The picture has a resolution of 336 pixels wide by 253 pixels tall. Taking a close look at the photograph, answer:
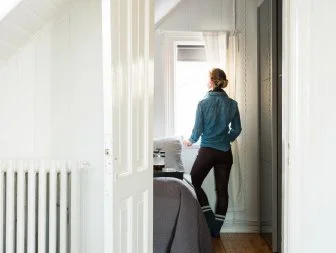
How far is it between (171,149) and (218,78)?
2.55 ft

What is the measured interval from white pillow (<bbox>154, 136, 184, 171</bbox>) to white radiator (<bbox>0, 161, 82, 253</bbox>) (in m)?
1.57

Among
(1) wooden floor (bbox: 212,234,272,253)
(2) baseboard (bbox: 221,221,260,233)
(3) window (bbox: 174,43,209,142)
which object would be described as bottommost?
(1) wooden floor (bbox: 212,234,272,253)

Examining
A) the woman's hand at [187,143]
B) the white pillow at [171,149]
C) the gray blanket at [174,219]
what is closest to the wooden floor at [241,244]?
the white pillow at [171,149]

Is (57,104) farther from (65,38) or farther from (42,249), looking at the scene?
(42,249)

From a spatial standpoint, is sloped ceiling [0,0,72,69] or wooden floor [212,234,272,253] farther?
wooden floor [212,234,272,253]

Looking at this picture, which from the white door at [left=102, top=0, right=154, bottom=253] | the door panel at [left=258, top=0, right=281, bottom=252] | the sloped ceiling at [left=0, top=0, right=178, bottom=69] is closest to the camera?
the white door at [left=102, top=0, right=154, bottom=253]

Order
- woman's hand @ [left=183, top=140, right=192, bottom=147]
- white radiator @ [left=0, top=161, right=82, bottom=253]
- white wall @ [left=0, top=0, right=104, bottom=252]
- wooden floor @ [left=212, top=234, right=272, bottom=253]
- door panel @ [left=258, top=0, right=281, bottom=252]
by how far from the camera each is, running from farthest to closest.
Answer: woman's hand @ [left=183, top=140, right=192, bottom=147]
wooden floor @ [left=212, top=234, right=272, bottom=253]
door panel @ [left=258, top=0, right=281, bottom=252]
white wall @ [left=0, top=0, right=104, bottom=252]
white radiator @ [left=0, top=161, right=82, bottom=253]

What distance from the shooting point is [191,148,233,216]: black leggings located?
3.84 meters

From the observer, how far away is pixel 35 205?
2359 mm

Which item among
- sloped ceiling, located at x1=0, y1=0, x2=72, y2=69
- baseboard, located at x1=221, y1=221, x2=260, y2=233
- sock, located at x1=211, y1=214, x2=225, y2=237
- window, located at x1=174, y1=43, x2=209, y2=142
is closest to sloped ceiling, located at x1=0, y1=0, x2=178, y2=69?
sloped ceiling, located at x1=0, y1=0, x2=72, y2=69

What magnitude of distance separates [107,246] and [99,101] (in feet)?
3.72

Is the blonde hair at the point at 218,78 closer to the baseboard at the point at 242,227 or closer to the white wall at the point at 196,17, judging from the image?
the white wall at the point at 196,17
